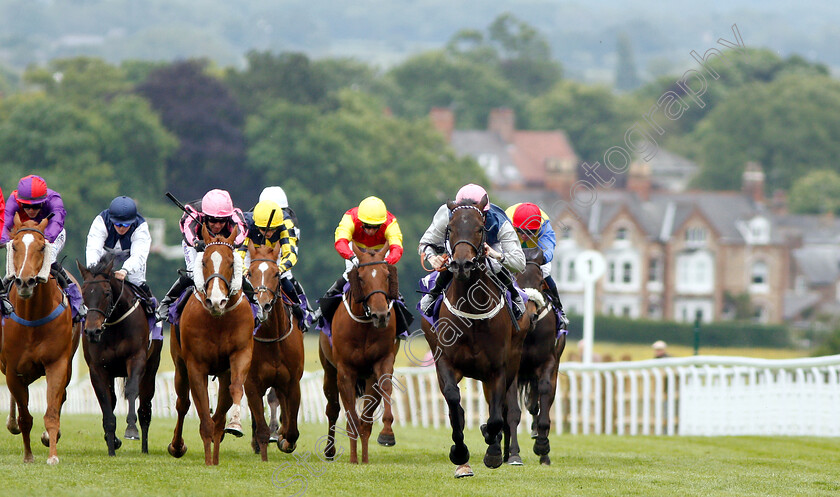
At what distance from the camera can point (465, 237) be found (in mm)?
9953

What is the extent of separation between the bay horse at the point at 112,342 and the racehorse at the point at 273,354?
1055mm

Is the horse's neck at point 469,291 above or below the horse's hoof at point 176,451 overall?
above

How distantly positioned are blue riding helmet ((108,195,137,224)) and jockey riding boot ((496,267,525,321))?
3.21m

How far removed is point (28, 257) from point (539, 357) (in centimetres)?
442

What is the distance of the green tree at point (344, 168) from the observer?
196 feet

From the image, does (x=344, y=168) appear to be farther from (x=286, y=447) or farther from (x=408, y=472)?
(x=408, y=472)

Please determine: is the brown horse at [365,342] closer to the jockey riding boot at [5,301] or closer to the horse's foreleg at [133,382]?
the horse's foreleg at [133,382]

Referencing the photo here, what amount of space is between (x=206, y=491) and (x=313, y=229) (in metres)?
49.6

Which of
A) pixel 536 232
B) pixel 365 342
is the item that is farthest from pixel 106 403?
pixel 536 232

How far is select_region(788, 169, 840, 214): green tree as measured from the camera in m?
93.4

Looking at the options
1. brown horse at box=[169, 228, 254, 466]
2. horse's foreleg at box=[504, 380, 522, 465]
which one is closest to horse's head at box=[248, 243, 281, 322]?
brown horse at box=[169, 228, 254, 466]

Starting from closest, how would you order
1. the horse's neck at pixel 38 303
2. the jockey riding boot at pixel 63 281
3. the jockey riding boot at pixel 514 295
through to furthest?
the horse's neck at pixel 38 303 → the jockey riding boot at pixel 514 295 → the jockey riding boot at pixel 63 281

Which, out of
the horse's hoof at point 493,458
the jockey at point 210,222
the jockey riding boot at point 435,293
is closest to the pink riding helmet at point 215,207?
the jockey at point 210,222

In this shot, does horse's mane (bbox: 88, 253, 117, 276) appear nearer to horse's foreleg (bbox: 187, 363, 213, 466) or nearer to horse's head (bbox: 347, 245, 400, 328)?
horse's foreleg (bbox: 187, 363, 213, 466)
